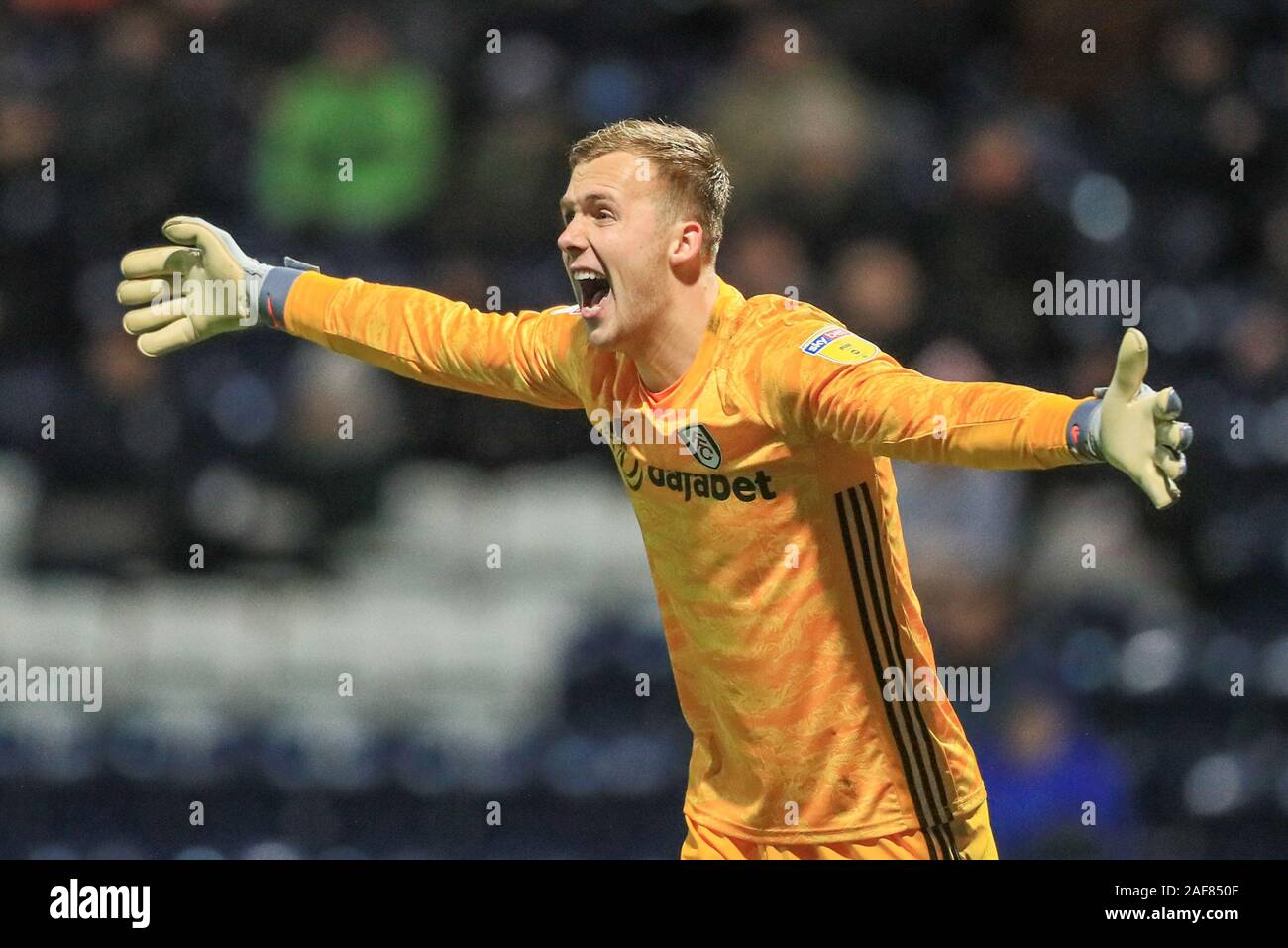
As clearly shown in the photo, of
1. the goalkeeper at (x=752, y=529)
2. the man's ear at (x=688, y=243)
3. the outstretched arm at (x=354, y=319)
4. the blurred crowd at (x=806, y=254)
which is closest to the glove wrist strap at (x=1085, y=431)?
the goalkeeper at (x=752, y=529)

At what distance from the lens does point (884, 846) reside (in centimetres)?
438

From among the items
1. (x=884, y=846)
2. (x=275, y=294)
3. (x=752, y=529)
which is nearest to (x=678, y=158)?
(x=752, y=529)

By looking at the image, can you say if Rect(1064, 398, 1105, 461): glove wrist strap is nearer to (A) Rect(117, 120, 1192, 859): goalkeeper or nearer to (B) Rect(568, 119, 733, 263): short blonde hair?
(A) Rect(117, 120, 1192, 859): goalkeeper

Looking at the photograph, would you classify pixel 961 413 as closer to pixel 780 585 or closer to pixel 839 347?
pixel 839 347

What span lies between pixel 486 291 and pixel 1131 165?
7.76ft

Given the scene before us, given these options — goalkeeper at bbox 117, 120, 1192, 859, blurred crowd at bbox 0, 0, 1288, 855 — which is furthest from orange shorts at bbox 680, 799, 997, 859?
blurred crowd at bbox 0, 0, 1288, 855

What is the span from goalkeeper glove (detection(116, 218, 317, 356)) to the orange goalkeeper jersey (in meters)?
0.91

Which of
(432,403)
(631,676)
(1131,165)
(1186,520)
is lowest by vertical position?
(631,676)

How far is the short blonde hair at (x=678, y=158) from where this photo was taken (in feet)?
14.6

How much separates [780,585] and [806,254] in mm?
2579

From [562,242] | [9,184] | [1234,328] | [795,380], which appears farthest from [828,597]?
[9,184]

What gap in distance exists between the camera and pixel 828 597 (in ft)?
14.0

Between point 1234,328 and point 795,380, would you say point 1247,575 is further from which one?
point 795,380

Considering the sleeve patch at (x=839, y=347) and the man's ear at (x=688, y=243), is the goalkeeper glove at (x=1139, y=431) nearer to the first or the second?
the sleeve patch at (x=839, y=347)
